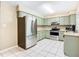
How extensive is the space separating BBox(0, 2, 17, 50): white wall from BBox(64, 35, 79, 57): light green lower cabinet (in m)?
2.74

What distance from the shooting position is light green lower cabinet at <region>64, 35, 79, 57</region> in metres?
2.53

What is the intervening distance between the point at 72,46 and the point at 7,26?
309 cm

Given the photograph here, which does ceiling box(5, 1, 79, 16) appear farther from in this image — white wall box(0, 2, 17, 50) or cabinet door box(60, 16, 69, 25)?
cabinet door box(60, 16, 69, 25)

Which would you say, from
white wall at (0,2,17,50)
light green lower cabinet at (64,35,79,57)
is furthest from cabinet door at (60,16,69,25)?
white wall at (0,2,17,50)

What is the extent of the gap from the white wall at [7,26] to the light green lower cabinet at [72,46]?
8.98 ft

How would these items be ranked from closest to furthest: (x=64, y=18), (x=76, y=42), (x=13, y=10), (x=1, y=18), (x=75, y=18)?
1. (x=76, y=42)
2. (x=1, y=18)
3. (x=13, y=10)
4. (x=75, y=18)
5. (x=64, y=18)

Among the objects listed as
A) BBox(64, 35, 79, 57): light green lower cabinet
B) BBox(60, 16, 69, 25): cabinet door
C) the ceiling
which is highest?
the ceiling

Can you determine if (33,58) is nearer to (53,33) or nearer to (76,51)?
(76,51)

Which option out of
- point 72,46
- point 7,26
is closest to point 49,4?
point 72,46

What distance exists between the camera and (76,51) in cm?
256

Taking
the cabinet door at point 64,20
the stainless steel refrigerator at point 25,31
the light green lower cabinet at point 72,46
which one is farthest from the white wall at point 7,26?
the cabinet door at point 64,20

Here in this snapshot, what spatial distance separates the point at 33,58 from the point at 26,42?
44.8 inches

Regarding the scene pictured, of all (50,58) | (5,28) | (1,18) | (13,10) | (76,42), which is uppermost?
(13,10)

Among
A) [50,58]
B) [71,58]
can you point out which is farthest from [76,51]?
[50,58]
